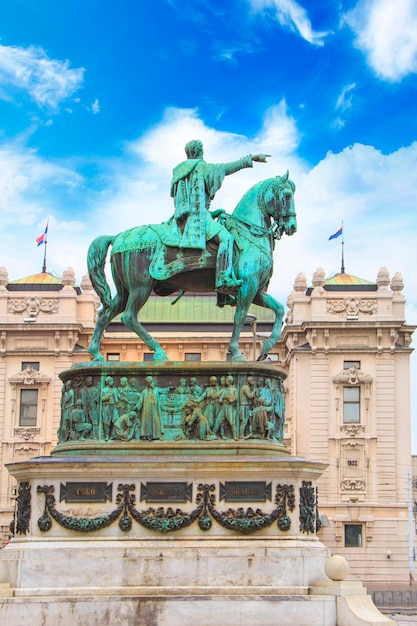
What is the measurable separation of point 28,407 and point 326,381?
16.5 m

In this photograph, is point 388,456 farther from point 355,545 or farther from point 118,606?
point 118,606

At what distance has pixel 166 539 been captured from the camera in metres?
18.1

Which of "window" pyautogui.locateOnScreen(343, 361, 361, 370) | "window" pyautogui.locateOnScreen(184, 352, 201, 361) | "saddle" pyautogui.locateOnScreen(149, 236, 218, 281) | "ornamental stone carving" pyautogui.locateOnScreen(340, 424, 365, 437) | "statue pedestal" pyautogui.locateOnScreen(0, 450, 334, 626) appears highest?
"window" pyautogui.locateOnScreen(184, 352, 201, 361)

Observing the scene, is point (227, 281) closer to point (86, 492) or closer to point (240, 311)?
point (240, 311)

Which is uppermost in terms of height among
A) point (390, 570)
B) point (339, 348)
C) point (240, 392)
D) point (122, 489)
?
point (339, 348)

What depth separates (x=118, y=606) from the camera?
17016mm

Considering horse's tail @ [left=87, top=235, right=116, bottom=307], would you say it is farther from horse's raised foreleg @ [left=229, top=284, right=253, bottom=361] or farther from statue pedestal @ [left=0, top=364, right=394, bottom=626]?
statue pedestal @ [left=0, top=364, right=394, bottom=626]

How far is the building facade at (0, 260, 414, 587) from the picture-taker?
56.1m

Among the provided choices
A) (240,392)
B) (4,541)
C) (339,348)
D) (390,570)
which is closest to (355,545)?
(390,570)

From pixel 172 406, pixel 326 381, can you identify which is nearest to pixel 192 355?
pixel 326 381

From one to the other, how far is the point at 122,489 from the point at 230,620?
2.96 metres

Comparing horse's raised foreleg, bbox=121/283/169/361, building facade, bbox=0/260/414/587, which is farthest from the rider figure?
building facade, bbox=0/260/414/587

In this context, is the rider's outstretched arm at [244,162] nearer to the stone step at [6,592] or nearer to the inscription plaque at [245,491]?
the inscription plaque at [245,491]

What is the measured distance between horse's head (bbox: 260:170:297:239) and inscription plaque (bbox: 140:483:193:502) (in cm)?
553
